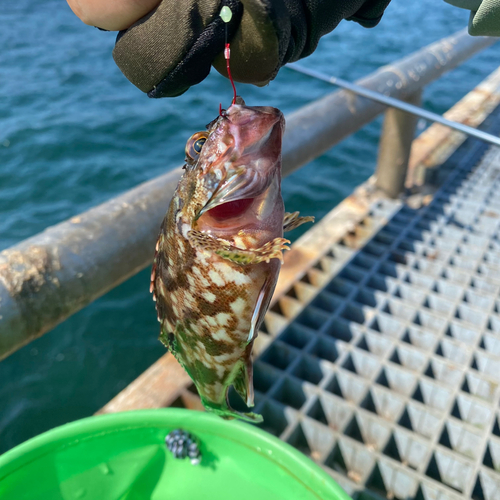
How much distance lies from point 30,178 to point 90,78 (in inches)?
193

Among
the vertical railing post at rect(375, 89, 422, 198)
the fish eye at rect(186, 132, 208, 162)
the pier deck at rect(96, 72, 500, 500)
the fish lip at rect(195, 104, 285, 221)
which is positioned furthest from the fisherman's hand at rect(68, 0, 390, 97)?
the vertical railing post at rect(375, 89, 422, 198)

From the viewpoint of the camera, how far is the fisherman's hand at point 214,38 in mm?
1205

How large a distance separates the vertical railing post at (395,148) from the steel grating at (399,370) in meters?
0.96

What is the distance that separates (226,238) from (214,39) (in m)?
0.63

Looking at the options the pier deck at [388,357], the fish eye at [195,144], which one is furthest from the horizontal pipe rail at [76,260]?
the pier deck at [388,357]

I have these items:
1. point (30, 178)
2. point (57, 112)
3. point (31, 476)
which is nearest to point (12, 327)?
point (31, 476)

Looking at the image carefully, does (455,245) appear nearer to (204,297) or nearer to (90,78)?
(204,297)

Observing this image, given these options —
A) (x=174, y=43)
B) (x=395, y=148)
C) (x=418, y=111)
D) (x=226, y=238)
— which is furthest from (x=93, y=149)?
(x=174, y=43)

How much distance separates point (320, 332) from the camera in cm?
415

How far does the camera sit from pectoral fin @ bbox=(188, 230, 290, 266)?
4.81 ft

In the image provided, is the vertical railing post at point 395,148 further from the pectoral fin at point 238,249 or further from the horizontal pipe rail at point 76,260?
the pectoral fin at point 238,249

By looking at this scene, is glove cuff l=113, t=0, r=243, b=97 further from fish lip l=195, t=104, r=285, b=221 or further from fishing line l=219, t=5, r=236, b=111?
fish lip l=195, t=104, r=285, b=221

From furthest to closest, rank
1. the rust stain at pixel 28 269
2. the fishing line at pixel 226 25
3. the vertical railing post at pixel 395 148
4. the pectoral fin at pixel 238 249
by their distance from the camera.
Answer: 1. the vertical railing post at pixel 395 148
2. the rust stain at pixel 28 269
3. the pectoral fin at pixel 238 249
4. the fishing line at pixel 226 25

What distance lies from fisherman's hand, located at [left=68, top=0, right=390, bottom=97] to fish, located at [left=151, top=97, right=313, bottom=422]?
0.22m
